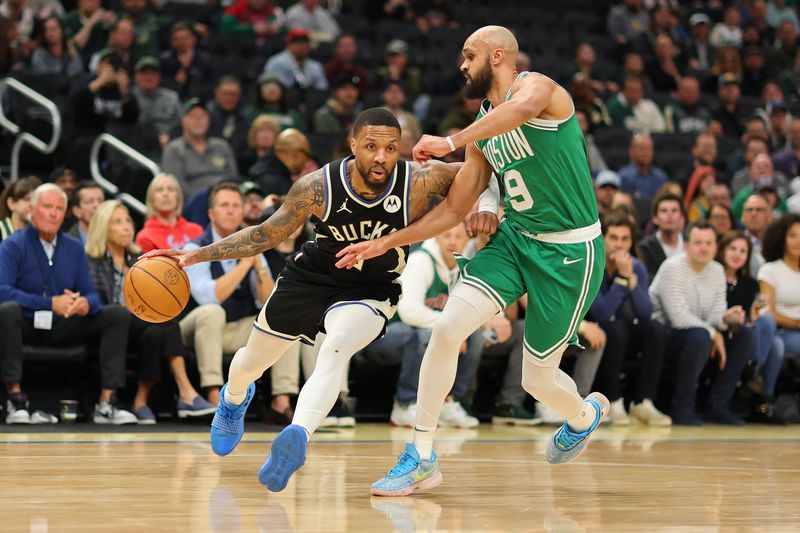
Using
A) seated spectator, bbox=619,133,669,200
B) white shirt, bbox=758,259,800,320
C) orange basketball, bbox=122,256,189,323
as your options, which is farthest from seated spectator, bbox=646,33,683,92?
orange basketball, bbox=122,256,189,323

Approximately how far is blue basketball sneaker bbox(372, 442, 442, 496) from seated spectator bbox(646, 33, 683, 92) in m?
11.4

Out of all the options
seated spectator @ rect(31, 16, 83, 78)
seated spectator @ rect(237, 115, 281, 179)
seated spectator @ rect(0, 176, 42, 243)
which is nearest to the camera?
seated spectator @ rect(0, 176, 42, 243)

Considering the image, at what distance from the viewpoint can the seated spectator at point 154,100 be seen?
1113 cm

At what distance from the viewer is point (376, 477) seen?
555 centimetres

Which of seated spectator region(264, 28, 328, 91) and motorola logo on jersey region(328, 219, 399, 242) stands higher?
seated spectator region(264, 28, 328, 91)

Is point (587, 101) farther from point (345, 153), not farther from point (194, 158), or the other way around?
point (194, 158)

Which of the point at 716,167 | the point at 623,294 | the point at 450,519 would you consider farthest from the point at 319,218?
the point at 716,167

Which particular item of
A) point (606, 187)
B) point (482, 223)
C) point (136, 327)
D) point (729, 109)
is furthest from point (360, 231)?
point (729, 109)

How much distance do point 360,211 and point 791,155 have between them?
29.7ft

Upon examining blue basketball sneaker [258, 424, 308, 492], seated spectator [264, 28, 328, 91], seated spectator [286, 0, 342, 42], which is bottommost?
blue basketball sneaker [258, 424, 308, 492]

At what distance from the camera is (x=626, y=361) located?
9.45 metres

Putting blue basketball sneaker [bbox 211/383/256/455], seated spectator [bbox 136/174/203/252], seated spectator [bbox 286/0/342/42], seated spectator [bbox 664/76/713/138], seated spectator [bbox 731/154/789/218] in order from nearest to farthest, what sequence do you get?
blue basketball sneaker [bbox 211/383/256/455] → seated spectator [bbox 136/174/203/252] → seated spectator [bbox 731/154/789/218] → seated spectator [bbox 286/0/342/42] → seated spectator [bbox 664/76/713/138]

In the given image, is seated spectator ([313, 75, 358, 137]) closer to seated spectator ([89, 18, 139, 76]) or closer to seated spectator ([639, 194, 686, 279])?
seated spectator ([89, 18, 139, 76])

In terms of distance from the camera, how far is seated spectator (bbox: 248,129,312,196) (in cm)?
984
